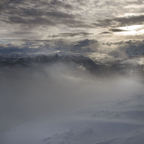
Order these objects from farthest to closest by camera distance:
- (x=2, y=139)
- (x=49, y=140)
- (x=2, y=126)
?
(x=2, y=126), (x=2, y=139), (x=49, y=140)

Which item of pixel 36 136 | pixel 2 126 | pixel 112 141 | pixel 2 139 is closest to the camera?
pixel 112 141

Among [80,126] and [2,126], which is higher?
[80,126]

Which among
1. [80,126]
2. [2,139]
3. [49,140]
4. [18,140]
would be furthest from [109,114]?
[2,139]

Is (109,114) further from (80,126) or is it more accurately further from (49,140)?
(49,140)

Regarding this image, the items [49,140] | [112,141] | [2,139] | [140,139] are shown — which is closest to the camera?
[140,139]

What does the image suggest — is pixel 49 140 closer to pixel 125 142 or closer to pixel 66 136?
pixel 66 136

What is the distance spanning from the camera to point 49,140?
20.7 metres

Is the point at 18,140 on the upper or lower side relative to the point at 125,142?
lower

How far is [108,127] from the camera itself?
21500 millimetres

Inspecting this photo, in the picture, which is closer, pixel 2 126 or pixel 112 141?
pixel 112 141

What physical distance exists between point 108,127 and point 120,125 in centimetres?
187

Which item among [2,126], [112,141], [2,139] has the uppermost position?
[112,141]

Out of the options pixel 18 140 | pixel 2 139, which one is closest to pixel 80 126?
pixel 18 140

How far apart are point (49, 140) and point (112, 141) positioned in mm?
9378
